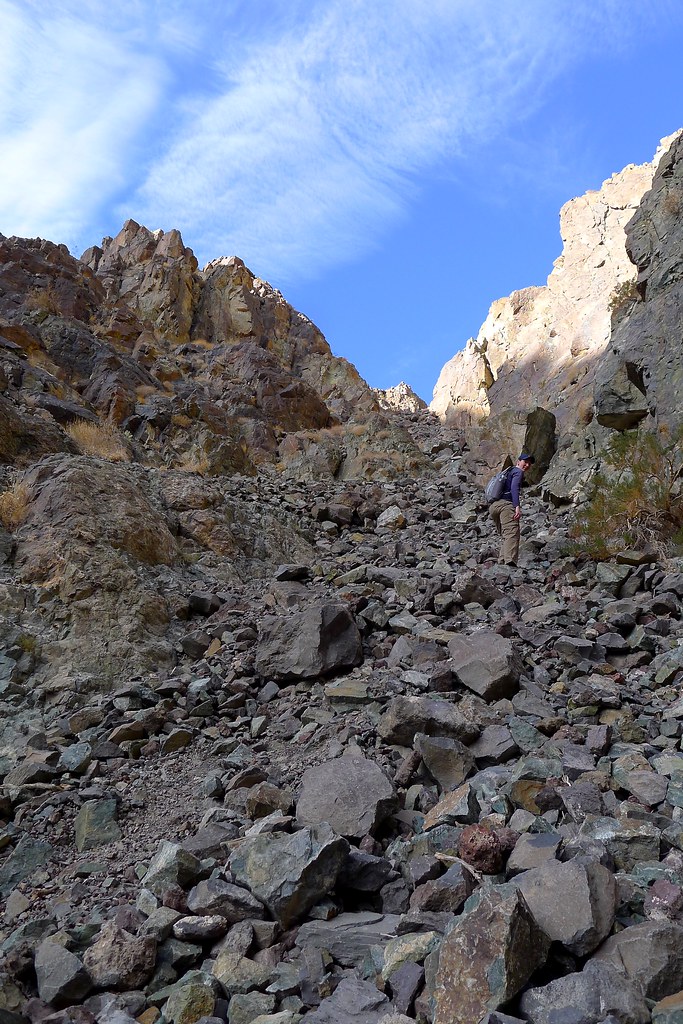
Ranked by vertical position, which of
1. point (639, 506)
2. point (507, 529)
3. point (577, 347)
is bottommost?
point (639, 506)

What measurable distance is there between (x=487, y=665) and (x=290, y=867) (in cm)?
Result: 249

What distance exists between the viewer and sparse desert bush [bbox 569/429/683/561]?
8.25 m

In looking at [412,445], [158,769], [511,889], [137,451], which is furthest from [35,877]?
[412,445]

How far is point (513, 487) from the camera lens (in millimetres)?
9977

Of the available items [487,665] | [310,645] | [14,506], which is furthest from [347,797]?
[14,506]

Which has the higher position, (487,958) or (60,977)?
(60,977)

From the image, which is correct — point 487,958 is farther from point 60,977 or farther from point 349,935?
point 60,977

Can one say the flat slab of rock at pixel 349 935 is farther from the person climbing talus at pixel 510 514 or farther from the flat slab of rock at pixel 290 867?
the person climbing talus at pixel 510 514

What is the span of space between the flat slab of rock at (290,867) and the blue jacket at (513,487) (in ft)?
23.9

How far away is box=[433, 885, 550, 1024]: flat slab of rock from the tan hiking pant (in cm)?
715

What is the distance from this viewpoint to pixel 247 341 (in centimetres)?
3125

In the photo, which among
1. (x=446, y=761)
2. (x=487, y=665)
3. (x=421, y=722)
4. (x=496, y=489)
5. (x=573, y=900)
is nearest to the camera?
(x=573, y=900)

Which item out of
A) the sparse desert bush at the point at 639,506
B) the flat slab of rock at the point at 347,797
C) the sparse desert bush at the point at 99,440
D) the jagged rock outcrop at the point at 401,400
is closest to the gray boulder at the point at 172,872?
the flat slab of rock at the point at 347,797

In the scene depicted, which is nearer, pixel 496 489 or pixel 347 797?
pixel 347 797
